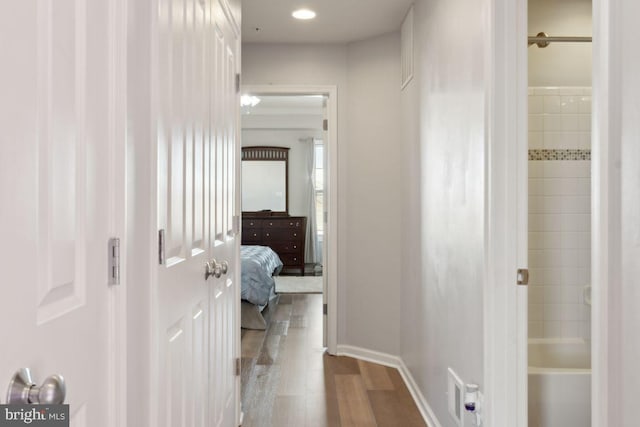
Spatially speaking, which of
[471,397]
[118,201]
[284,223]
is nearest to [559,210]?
[471,397]

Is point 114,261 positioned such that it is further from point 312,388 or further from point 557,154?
point 557,154

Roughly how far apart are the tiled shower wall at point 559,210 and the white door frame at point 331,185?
1700 millimetres

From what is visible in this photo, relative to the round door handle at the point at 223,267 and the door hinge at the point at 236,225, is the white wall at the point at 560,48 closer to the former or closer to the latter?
the door hinge at the point at 236,225

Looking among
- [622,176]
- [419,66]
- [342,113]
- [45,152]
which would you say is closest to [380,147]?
[342,113]

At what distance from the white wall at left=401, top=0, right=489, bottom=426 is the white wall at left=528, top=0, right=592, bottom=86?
2.18 ft

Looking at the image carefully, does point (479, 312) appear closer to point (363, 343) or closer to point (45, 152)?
point (45, 152)

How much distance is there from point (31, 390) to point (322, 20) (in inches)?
141

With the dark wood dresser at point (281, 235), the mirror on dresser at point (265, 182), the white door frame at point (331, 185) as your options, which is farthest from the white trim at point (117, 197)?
the mirror on dresser at point (265, 182)

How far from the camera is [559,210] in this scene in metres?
3.21

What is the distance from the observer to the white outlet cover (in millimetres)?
2365

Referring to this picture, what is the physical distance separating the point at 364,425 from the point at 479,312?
116 centimetres

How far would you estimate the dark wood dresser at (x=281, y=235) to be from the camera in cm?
890

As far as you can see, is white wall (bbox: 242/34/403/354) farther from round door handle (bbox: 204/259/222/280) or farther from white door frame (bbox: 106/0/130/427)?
white door frame (bbox: 106/0/130/427)

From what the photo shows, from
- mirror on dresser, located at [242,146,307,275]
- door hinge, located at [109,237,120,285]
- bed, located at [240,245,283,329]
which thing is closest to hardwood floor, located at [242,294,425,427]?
bed, located at [240,245,283,329]
